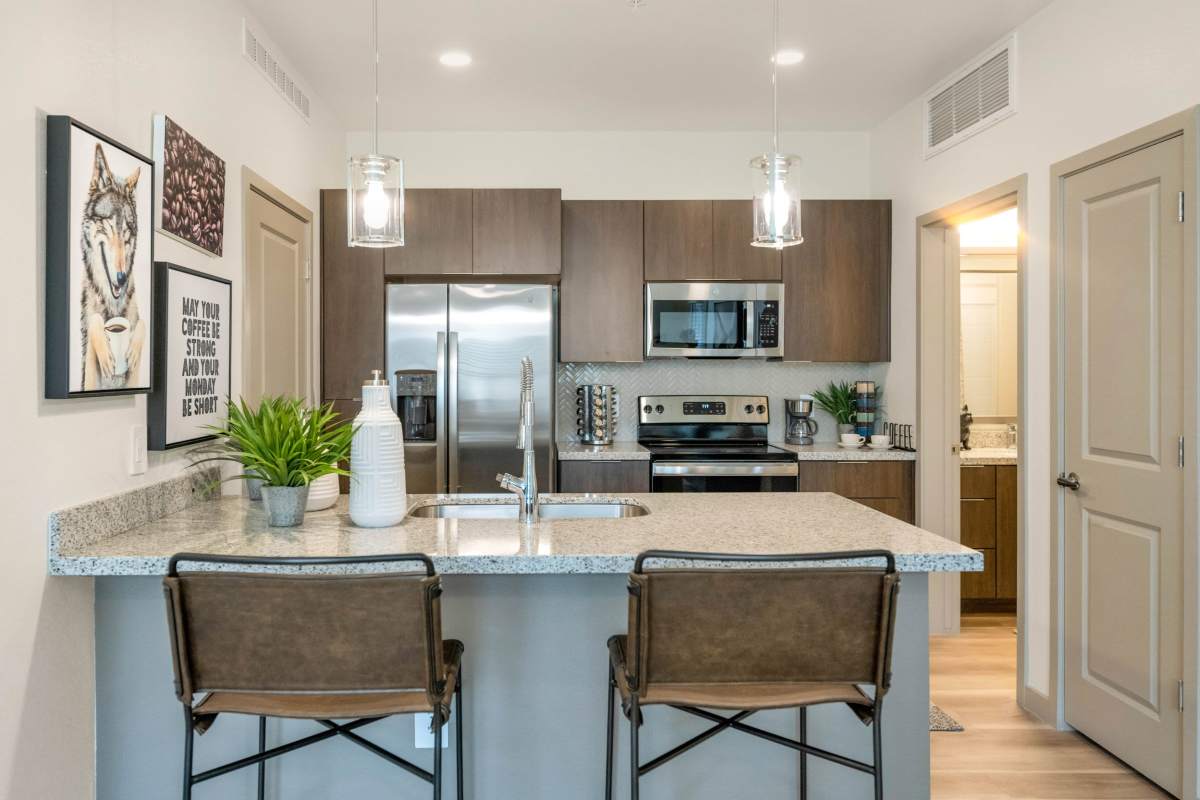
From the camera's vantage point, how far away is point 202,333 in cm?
255

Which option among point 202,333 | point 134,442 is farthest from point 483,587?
point 202,333

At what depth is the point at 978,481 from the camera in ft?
14.5

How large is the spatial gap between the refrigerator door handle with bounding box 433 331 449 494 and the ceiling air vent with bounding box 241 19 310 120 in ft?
4.04

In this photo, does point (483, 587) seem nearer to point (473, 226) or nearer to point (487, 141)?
point (473, 226)

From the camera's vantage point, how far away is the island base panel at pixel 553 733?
6.29ft

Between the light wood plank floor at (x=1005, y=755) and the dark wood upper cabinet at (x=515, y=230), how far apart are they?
8.87 ft

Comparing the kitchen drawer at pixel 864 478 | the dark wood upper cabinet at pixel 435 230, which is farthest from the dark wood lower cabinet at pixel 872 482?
the dark wood upper cabinet at pixel 435 230

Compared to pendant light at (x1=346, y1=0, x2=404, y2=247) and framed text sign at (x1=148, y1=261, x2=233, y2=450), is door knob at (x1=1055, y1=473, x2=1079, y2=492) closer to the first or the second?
pendant light at (x1=346, y1=0, x2=404, y2=247)

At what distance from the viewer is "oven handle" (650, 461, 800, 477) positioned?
4.09m

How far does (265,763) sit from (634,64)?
302 centimetres

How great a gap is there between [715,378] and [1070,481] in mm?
2137

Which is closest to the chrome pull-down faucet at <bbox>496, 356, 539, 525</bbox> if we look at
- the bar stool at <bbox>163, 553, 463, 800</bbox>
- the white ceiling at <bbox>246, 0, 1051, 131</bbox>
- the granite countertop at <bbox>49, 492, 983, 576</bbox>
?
the granite countertop at <bbox>49, 492, 983, 576</bbox>

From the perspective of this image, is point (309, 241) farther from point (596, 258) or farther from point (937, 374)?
point (937, 374)

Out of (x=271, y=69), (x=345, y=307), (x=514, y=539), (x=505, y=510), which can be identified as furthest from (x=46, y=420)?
(x=345, y=307)
